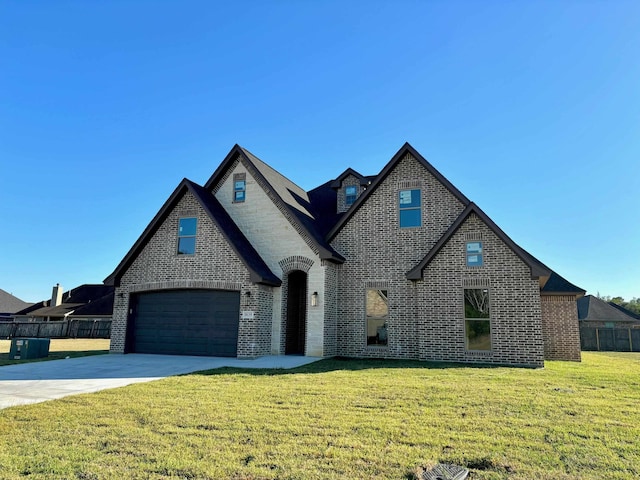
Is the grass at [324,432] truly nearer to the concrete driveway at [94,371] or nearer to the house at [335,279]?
the concrete driveway at [94,371]

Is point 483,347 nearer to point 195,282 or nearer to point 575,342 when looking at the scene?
point 575,342

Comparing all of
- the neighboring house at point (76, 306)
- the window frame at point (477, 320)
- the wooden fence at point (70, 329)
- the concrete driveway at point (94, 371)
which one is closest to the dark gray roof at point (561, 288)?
the window frame at point (477, 320)

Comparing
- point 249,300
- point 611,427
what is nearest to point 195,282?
point 249,300

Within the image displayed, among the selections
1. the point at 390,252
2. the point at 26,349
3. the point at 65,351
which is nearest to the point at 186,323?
the point at 26,349

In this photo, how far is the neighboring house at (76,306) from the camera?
130 feet

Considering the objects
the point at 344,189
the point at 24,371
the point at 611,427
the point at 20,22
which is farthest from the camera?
the point at 344,189

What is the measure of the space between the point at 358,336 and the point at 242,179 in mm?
7794

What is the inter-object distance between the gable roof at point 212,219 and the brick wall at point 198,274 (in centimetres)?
19

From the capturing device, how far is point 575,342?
16.7 m

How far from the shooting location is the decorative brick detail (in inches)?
658

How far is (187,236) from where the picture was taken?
1658 cm

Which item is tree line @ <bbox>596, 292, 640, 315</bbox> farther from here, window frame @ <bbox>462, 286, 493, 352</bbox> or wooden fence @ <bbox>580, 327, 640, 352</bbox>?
window frame @ <bbox>462, 286, 493, 352</bbox>

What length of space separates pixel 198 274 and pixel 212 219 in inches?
83.1

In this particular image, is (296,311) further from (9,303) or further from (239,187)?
(9,303)
